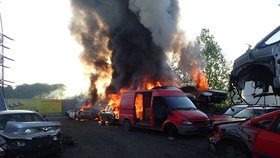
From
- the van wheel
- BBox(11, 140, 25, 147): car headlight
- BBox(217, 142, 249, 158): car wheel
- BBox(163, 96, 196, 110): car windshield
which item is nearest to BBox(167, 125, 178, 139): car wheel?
BBox(163, 96, 196, 110): car windshield

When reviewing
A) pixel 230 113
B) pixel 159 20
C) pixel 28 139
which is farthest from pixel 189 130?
pixel 159 20

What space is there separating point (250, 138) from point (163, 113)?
7808mm

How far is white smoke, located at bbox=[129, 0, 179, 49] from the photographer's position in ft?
84.9

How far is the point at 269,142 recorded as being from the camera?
548 cm

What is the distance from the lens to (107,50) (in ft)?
102

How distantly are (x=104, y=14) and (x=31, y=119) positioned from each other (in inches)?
860

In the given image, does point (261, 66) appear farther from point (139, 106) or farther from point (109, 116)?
point (109, 116)

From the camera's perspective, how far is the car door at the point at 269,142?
5340mm

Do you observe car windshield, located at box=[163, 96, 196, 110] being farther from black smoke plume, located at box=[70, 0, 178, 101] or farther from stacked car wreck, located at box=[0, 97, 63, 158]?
black smoke plume, located at box=[70, 0, 178, 101]

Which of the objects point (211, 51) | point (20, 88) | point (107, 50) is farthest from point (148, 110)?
point (20, 88)

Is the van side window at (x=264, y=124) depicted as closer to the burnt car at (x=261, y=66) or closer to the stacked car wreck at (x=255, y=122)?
the stacked car wreck at (x=255, y=122)

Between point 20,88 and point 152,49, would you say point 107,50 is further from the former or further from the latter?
point 20,88

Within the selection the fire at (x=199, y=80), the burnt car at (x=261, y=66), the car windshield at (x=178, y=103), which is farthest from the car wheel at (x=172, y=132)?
the fire at (x=199, y=80)

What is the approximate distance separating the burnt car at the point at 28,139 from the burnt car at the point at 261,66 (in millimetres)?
5266
